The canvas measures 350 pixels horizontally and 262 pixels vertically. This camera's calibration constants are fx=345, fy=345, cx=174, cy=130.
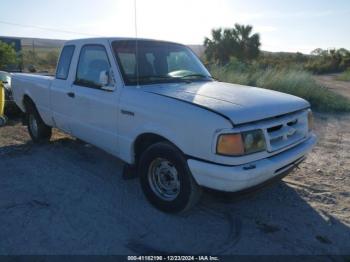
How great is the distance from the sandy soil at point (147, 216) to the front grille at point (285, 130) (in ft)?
1.98

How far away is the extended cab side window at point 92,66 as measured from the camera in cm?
439

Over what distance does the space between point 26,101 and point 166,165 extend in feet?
13.2


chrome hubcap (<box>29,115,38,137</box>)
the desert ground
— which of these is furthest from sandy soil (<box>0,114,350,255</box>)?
chrome hubcap (<box>29,115,38,137</box>)

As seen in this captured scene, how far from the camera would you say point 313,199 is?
4.20 m

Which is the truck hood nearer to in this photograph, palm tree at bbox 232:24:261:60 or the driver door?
the driver door

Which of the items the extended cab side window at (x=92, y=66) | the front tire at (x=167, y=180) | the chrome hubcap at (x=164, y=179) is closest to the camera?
the front tire at (x=167, y=180)

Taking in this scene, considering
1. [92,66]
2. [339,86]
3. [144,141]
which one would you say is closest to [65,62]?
[92,66]

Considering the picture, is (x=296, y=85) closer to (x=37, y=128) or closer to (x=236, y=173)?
(x=37, y=128)

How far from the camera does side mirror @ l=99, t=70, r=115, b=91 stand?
4.11 meters

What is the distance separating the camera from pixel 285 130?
11.7ft

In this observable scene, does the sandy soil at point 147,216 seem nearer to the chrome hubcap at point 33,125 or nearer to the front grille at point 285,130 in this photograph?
the front grille at point 285,130

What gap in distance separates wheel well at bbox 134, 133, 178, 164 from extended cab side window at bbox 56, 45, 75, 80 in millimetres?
1861

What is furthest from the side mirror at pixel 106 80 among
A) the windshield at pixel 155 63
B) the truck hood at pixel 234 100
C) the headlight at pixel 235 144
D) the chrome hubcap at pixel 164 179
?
the headlight at pixel 235 144

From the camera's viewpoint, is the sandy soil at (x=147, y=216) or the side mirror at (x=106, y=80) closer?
the sandy soil at (x=147, y=216)
